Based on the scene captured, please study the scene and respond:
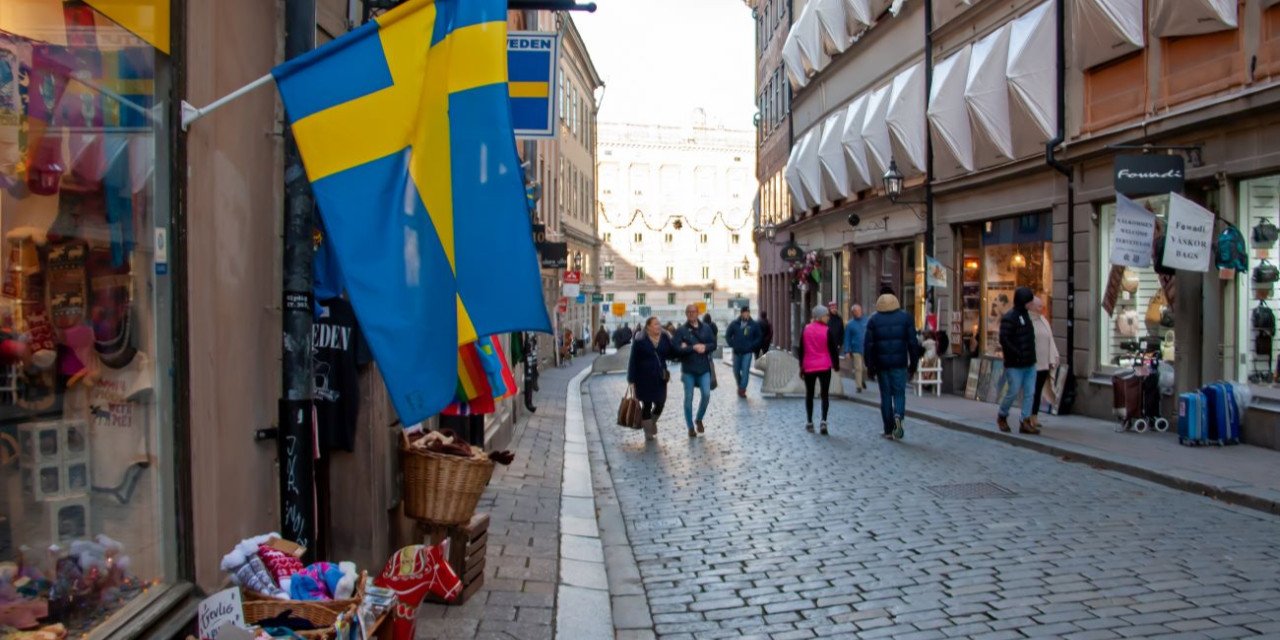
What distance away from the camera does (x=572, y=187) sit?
1893 inches

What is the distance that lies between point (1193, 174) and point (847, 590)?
990cm


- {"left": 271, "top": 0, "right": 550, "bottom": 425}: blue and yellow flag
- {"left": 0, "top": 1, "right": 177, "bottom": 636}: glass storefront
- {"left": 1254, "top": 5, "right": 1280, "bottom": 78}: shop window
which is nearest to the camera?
{"left": 0, "top": 1, "right": 177, "bottom": 636}: glass storefront

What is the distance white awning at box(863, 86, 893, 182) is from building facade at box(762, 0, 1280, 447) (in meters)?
0.07

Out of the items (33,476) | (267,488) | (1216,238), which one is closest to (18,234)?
(33,476)

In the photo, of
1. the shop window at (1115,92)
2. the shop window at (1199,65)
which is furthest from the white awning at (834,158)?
the shop window at (1199,65)

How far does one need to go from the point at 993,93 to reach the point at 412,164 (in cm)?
1702

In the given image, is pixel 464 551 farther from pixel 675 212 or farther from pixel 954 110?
pixel 675 212

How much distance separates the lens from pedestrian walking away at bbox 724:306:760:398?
21.8 metres

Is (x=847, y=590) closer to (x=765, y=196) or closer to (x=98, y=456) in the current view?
(x=98, y=456)

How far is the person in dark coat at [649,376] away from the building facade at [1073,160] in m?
6.23

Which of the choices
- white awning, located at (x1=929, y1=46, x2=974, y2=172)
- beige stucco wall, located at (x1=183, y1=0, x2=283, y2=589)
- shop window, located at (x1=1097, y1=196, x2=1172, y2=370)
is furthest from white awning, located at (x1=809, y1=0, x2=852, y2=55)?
beige stucco wall, located at (x1=183, y1=0, x2=283, y2=589)

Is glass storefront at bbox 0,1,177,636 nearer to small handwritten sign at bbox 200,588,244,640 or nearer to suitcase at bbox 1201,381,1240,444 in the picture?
small handwritten sign at bbox 200,588,244,640

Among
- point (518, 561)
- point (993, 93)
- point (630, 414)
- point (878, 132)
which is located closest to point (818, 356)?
point (630, 414)

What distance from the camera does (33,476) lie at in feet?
11.2
